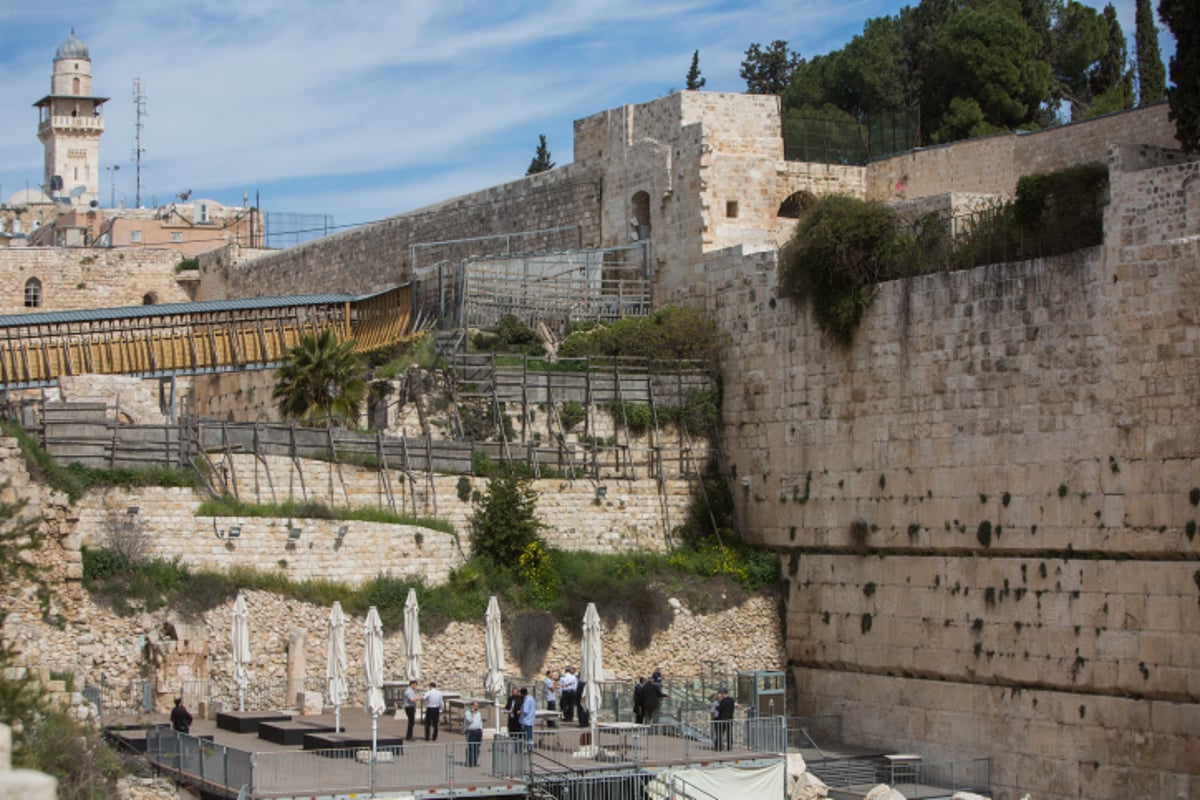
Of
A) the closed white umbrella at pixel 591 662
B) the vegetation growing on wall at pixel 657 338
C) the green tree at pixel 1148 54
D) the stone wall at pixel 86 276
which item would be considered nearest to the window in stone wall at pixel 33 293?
A: the stone wall at pixel 86 276

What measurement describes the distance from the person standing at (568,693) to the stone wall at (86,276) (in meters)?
26.7

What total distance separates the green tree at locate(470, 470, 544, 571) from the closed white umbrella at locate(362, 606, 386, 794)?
5600mm

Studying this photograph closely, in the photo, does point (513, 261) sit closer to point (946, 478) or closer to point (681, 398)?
point (681, 398)

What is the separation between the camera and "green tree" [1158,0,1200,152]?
23766 millimetres

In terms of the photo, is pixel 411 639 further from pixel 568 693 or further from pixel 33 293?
pixel 33 293

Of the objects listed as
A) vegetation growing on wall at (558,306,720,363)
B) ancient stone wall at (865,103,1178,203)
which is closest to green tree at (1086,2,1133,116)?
ancient stone wall at (865,103,1178,203)

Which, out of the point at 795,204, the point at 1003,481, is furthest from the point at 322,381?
the point at 1003,481

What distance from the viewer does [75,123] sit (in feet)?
223

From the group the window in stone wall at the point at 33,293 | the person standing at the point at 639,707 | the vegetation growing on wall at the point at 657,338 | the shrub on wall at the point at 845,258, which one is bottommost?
the person standing at the point at 639,707

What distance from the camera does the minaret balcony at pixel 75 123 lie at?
67.6 m

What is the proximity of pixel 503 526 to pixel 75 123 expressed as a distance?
45.3 metres

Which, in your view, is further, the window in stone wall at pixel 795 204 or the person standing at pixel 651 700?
the window in stone wall at pixel 795 204

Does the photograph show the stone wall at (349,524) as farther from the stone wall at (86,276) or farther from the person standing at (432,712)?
the stone wall at (86,276)

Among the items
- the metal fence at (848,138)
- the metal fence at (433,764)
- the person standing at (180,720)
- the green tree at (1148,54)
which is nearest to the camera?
the metal fence at (433,764)
